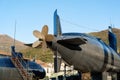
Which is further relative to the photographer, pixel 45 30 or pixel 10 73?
pixel 10 73

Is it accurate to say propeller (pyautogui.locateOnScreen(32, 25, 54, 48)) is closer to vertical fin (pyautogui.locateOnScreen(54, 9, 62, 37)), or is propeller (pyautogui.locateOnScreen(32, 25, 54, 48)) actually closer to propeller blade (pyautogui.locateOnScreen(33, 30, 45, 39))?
propeller blade (pyautogui.locateOnScreen(33, 30, 45, 39))

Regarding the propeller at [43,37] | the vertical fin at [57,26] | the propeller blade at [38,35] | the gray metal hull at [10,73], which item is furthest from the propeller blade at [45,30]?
the gray metal hull at [10,73]

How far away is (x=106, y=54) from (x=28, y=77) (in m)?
14.3

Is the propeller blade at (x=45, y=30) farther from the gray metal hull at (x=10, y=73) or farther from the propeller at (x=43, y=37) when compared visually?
the gray metal hull at (x=10, y=73)

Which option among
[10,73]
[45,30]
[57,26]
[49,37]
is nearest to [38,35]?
[45,30]

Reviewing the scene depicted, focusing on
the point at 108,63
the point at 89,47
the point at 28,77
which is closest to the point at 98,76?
the point at 108,63

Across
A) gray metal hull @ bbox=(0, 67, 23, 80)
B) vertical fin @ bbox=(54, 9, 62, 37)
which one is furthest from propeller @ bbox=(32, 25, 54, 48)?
gray metal hull @ bbox=(0, 67, 23, 80)

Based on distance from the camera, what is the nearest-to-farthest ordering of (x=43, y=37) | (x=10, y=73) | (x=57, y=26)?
(x=43, y=37) < (x=57, y=26) < (x=10, y=73)

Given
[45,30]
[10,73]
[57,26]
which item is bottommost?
[10,73]

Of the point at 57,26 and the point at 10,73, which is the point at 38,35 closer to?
the point at 57,26

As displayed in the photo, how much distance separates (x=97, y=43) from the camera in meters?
26.3

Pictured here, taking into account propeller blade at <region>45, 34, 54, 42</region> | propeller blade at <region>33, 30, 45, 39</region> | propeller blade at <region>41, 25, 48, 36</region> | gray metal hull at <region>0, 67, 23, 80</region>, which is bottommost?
gray metal hull at <region>0, 67, 23, 80</region>

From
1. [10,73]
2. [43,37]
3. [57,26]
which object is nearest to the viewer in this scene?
[43,37]

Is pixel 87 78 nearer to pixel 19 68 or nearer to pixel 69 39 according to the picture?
pixel 69 39
